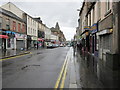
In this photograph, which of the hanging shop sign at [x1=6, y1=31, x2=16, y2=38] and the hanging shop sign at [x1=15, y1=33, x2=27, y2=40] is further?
the hanging shop sign at [x1=15, y1=33, x2=27, y2=40]

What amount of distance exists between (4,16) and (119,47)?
25413mm

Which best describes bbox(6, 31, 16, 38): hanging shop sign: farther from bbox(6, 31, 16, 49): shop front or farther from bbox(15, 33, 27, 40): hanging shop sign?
bbox(15, 33, 27, 40): hanging shop sign

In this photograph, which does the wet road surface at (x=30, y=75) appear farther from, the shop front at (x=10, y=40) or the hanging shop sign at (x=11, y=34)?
the hanging shop sign at (x=11, y=34)

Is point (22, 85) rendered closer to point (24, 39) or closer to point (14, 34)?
point (14, 34)

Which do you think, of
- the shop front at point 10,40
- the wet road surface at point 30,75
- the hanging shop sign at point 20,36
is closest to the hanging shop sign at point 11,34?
the shop front at point 10,40

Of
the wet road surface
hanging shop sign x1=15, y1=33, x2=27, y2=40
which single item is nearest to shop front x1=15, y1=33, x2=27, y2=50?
hanging shop sign x1=15, y1=33, x2=27, y2=40

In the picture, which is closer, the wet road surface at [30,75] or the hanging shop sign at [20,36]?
the wet road surface at [30,75]

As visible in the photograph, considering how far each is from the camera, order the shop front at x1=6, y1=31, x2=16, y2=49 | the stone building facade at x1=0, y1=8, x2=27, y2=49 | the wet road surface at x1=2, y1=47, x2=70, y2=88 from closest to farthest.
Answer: the wet road surface at x1=2, y1=47, x2=70, y2=88 → the stone building facade at x1=0, y1=8, x2=27, y2=49 → the shop front at x1=6, y1=31, x2=16, y2=49

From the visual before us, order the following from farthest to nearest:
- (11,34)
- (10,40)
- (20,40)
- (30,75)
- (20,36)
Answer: (20,40)
(20,36)
(11,34)
(10,40)
(30,75)

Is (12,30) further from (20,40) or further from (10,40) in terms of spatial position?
(20,40)

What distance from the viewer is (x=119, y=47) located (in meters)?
8.77

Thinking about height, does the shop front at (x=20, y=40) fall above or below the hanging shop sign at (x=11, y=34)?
below

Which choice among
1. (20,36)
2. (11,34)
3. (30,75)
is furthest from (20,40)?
(30,75)

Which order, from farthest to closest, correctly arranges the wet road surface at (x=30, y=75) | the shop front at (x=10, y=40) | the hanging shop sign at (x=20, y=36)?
the hanging shop sign at (x=20, y=36)
the shop front at (x=10, y=40)
the wet road surface at (x=30, y=75)
